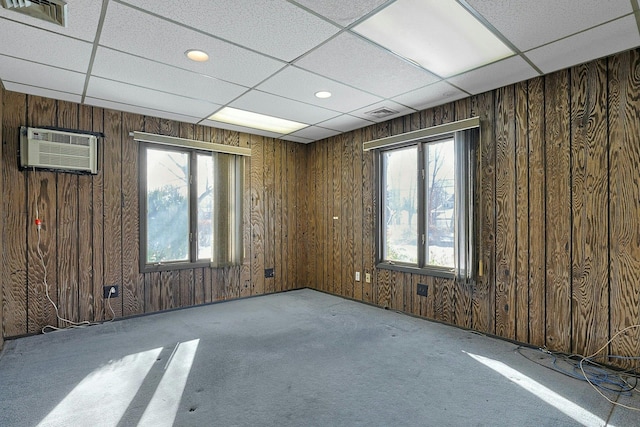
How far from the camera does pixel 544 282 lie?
2.91 m

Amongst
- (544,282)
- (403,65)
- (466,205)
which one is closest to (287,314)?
(466,205)

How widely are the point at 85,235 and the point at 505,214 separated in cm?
448

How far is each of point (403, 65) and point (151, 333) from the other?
355 cm

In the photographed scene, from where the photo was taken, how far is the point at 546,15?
2012 mm

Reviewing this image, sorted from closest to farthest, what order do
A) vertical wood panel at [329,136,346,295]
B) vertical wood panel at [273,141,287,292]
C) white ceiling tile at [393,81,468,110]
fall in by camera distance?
1. white ceiling tile at [393,81,468,110]
2. vertical wood panel at [329,136,346,295]
3. vertical wood panel at [273,141,287,292]

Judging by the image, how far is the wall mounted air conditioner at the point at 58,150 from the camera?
3.26m

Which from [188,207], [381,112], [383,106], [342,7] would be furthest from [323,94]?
[188,207]

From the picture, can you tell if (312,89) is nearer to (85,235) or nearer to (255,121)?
(255,121)

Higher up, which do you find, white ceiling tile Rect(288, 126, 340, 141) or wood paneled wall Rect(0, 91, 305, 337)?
white ceiling tile Rect(288, 126, 340, 141)

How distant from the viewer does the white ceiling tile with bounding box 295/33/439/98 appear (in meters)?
2.40

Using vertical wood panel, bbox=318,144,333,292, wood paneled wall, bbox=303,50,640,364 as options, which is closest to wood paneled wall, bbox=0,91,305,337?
vertical wood panel, bbox=318,144,333,292

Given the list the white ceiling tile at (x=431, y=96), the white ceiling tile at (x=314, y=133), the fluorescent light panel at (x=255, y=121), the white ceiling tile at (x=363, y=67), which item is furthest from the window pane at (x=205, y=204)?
the white ceiling tile at (x=431, y=96)

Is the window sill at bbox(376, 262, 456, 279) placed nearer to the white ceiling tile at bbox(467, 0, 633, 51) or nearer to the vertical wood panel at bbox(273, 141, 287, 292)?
the vertical wood panel at bbox(273, 141, 287, 292)

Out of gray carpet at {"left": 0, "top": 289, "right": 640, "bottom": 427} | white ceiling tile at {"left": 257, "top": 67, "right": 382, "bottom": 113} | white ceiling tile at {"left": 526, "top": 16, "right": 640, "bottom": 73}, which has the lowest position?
gray carpet at {"left": 0, "top": 289, "right": 640, "bottom": 427}
